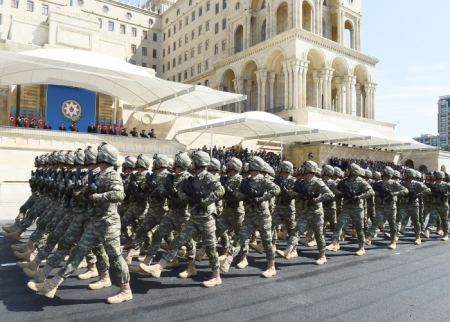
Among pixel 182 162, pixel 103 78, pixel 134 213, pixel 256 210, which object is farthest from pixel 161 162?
pixel 103 78

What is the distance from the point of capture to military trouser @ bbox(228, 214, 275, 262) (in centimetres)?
627

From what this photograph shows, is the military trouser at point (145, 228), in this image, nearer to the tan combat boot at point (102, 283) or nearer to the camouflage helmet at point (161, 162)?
the camouflage helmet at point (161, 162)

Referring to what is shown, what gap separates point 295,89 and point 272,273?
30.6 metres

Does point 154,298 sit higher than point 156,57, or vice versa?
point 156,57

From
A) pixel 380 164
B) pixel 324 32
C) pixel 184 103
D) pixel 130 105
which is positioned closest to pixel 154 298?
pixel 184 103

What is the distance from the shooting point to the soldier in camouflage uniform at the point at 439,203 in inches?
414

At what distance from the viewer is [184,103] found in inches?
911

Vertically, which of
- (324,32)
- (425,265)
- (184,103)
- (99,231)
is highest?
(324,32)

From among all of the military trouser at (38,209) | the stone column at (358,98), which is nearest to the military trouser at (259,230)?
the military trouser at (38,209)

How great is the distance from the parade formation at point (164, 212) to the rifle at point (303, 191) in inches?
0.8

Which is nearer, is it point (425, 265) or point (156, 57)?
point (425, 265)

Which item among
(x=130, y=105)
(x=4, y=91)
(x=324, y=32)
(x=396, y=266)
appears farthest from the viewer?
(x=324, y=32)

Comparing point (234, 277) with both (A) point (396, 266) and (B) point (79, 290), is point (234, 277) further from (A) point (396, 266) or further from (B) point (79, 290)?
(A) point (396, 266)

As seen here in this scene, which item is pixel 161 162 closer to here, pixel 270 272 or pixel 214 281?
pixel 214 281
